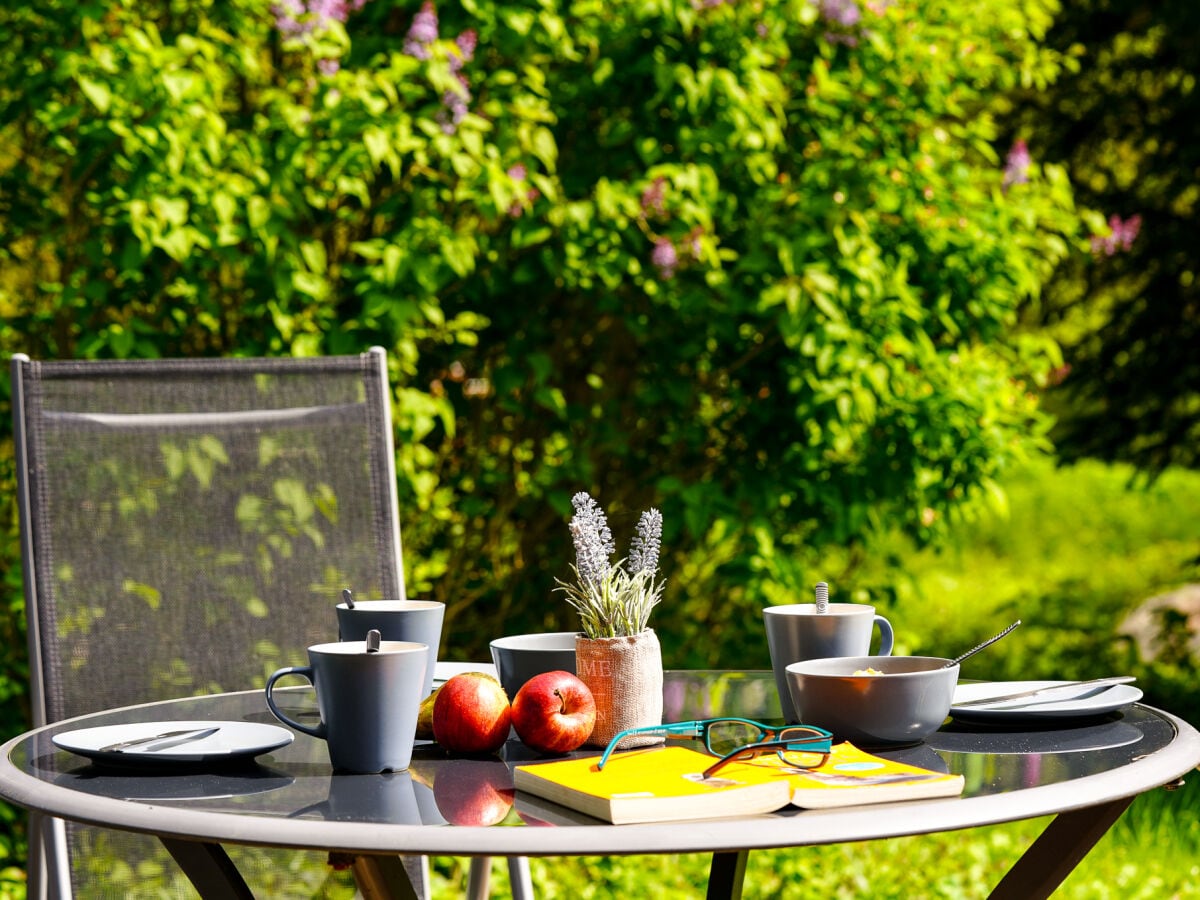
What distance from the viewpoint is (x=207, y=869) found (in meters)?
1.25

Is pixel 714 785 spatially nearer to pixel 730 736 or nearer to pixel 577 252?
pixel 730 736

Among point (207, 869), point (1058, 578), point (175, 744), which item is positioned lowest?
point (1058, 578)

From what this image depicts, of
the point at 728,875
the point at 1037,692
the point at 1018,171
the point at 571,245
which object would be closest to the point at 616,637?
the point at 728,875

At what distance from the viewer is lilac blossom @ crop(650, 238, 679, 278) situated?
3.05 metres

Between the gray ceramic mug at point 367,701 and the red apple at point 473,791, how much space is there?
0.17ft

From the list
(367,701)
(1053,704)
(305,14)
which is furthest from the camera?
(305,14)

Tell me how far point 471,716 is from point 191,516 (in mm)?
909

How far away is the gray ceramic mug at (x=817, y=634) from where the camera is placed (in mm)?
1386

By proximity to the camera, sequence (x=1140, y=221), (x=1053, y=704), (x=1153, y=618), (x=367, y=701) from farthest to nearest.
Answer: (x=1153, y=618), (x=1140, y=221), (x=1053, y=704), (x=367, y=701)

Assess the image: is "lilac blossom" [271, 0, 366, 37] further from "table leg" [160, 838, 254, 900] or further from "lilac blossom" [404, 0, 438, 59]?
"table leg" [160, 838, 254, 900]

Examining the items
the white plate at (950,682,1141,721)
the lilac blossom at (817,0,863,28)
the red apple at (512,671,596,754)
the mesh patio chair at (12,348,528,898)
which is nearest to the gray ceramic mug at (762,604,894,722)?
the white plate at (950,682,1141,721)

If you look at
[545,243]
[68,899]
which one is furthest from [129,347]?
[68,899]

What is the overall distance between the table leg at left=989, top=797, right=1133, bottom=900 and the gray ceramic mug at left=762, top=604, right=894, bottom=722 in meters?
0.23

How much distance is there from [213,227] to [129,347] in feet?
0.96
